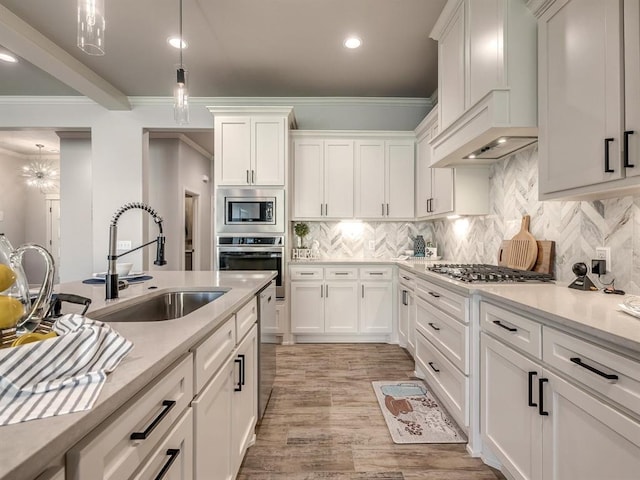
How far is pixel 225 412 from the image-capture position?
53.6 inches

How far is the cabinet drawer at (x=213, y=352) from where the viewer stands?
3.49ft

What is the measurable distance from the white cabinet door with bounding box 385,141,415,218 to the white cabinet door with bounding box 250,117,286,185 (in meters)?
1.30

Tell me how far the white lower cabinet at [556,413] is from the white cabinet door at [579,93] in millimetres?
730

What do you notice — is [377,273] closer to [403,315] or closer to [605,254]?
[403,315]

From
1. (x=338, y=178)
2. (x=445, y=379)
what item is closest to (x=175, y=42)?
(x=338, y=178)

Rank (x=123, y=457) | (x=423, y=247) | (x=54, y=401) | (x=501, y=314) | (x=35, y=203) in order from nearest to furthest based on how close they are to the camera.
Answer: (x=54, y=401) < (x=123, y=457) < (x=501, y=314) < (x=423, y=247) < (x=35, y=203)

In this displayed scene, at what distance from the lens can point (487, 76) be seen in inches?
78.5

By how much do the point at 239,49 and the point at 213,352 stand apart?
9.89ft

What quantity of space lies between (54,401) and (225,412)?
0.95 meters

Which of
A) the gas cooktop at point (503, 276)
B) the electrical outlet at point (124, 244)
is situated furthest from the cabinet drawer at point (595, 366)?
the electrical outlet at point (124, 244)

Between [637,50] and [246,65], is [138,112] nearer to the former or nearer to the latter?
[246,65]

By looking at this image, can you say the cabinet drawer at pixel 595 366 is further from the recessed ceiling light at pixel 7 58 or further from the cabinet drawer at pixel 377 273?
the recessed ceiling light at pixel 7 58

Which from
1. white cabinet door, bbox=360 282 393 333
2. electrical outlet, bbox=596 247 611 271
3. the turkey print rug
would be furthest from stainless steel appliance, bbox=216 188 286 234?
electrical outlet, bbox=596 247 611 271

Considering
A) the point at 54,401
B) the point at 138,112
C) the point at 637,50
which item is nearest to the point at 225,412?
the point at 54,401
